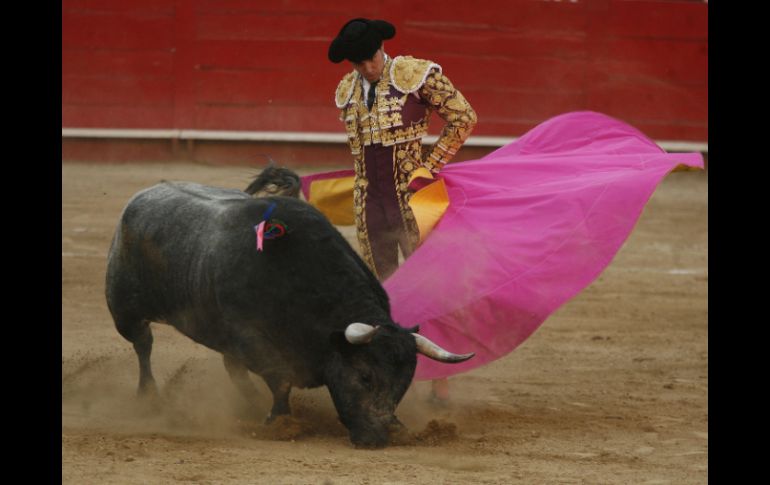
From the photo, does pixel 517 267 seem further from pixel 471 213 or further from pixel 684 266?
pixel 684 266

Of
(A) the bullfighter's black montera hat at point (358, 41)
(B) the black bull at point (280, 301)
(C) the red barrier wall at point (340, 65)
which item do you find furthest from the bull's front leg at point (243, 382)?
(C) the red barrier wall at point (340, 65)

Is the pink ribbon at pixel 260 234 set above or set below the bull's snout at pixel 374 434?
above

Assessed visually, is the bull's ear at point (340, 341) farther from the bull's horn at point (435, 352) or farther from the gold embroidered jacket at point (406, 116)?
the gold embroidered jacket at point (406, 116)

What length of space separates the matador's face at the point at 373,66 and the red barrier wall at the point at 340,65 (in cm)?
555

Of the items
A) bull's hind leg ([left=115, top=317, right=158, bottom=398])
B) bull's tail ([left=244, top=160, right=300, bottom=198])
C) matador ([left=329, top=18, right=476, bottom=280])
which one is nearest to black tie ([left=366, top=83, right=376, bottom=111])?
matador ([left=329, top=18, right=476, bottom=280])

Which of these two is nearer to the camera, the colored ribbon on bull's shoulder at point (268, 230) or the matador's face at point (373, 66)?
the colored ribbon on bull's shoulder at point (268, 230)

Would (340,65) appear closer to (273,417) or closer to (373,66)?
(373,66)

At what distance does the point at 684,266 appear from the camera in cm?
752

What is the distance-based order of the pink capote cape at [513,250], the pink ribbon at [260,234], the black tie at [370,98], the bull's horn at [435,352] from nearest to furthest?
the bull's horn at [435,352] → the pink ribbon at [260,234] → the pink capote cape at [513,250] → the black tie at [370,98]

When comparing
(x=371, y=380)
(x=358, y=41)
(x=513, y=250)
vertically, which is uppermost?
(x=358, y=41)

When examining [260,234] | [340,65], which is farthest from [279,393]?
[340,65]

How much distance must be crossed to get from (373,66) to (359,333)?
3.94ft

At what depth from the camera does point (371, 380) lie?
3.71 m

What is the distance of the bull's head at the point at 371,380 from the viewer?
3705 mm
